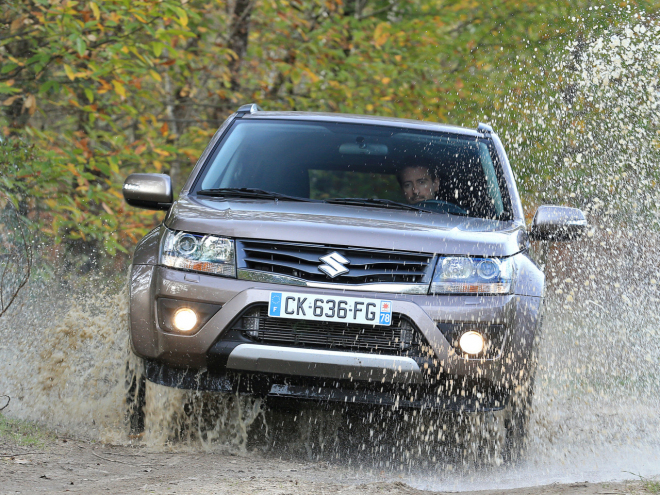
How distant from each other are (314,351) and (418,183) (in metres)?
1.74

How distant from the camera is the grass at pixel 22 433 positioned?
4102 mm

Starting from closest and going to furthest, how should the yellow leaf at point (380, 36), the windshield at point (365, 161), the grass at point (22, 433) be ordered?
the grass at point (22, 433)
the windshield at point (365, 161)
the yellow leaf at point (380, 36)

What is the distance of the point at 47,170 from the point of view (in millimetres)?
8094

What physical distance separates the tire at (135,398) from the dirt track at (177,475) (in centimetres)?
25

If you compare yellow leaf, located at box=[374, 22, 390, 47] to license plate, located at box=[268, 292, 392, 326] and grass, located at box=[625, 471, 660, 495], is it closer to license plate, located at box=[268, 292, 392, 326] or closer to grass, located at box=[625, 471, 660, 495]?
license plate, located at box=[268, 292, 392, 326]

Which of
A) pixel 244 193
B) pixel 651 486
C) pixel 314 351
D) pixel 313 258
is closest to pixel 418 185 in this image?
pixel 244 193

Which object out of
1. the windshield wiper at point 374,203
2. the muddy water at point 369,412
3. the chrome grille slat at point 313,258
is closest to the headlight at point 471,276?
the chrome grille slat at point 313,258

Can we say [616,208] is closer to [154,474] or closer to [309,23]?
[309,23]

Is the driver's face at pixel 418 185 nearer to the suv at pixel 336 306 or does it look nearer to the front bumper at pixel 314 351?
the suv at pixel 336 306

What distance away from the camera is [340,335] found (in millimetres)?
3787

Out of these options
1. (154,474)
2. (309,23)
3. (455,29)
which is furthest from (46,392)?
(455,29)

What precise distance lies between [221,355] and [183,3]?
5556 mm

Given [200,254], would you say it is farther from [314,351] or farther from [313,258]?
[314,351]

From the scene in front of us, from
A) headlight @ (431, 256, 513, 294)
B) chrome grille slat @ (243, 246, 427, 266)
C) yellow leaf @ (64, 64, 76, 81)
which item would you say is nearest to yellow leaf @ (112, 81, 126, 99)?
yellow leaf @ (64, 64, 76, 81)
